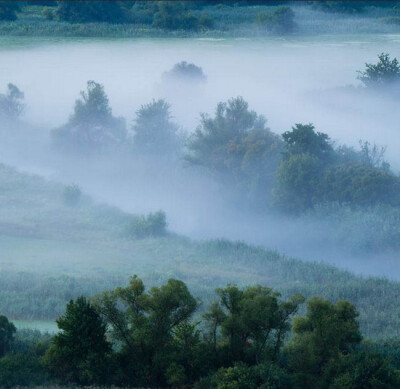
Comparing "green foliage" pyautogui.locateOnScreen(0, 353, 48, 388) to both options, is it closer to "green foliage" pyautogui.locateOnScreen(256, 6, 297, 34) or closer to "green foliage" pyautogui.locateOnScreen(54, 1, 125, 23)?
"green foliage" pyautogui.locateOnScreen(54, 1, 125, 23)

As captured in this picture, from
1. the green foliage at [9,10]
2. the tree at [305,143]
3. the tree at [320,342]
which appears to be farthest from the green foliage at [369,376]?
the green foliage at [9,10]

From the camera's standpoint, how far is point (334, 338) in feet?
76.0

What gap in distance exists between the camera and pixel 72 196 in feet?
183

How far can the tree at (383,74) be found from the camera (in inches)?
2874

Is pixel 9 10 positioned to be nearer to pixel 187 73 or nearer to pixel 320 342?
pixel 187 73

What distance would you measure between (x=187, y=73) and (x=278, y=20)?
9.39 metres

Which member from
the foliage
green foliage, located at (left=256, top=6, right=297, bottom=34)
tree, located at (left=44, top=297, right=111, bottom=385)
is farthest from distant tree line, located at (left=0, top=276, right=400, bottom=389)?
the foliage

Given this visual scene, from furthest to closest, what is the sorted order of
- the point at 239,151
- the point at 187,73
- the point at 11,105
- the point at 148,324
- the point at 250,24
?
the point at 187,73 < the point at 250,24 < the point at 11,105 < the point at 239,151 < the point at 148,324

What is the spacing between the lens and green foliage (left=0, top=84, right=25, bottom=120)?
249 feet

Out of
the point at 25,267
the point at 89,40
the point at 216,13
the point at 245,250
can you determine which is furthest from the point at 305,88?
the point at 25,267

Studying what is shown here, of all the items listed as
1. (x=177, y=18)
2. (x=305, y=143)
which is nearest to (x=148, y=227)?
(x=305, y=143)

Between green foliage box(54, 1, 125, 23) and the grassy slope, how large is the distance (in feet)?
68.9

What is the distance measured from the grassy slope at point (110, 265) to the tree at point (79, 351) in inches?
388

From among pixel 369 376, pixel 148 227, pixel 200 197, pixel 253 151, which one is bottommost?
pixel 200 197
